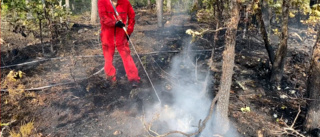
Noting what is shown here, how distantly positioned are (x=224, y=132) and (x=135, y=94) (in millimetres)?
1979

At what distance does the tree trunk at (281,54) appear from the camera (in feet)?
14.6

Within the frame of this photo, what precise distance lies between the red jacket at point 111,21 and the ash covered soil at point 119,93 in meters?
1.03

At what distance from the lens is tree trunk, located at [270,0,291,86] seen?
175 inches

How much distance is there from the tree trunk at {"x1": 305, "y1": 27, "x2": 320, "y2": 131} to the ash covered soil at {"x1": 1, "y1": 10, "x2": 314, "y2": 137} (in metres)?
0.27

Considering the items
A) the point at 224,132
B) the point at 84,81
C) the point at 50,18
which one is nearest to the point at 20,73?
the point at 84,81

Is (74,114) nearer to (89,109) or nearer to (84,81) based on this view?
(89,109)

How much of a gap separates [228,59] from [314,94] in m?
1.56

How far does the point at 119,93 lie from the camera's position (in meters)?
4.78

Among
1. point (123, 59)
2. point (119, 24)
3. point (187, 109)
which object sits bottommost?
point (187, 109)

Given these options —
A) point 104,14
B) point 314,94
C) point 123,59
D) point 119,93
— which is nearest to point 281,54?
point 314,94

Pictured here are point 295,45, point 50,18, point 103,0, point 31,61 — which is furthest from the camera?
point 295,45

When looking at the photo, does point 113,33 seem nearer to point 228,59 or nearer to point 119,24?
point 119,24

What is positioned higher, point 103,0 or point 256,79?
point 103,0

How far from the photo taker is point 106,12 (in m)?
4.67
